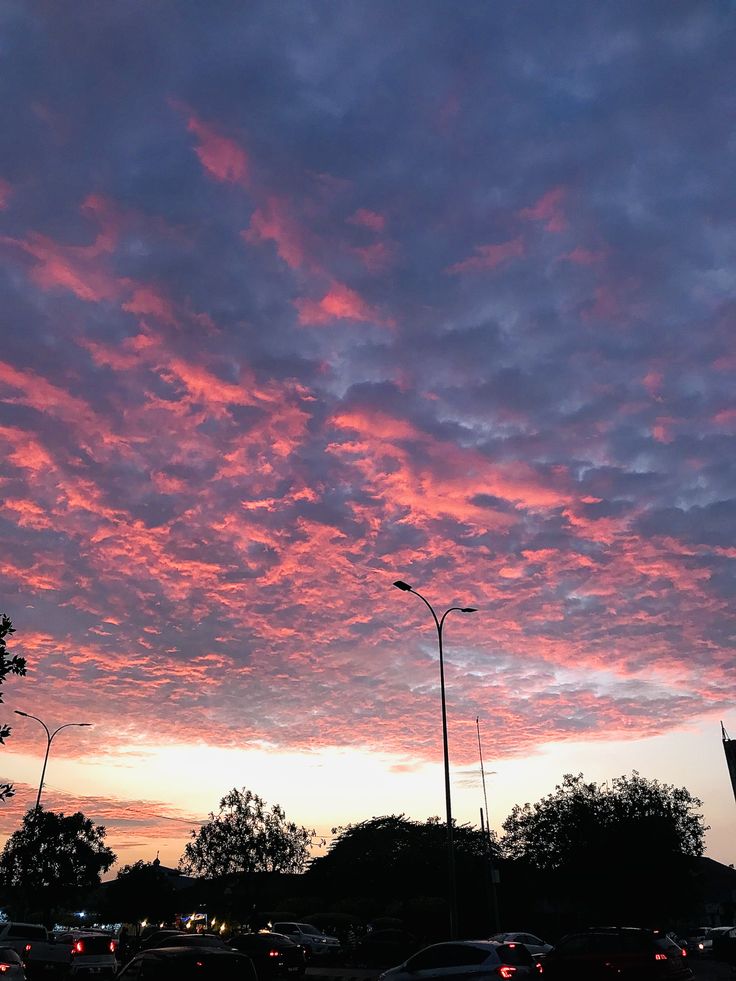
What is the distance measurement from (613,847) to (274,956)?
32.0 metres

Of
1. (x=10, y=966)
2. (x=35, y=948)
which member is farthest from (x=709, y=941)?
(x=10, y=966)

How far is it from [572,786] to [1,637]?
5514cm

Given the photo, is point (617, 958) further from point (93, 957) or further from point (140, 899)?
point (140, 899)

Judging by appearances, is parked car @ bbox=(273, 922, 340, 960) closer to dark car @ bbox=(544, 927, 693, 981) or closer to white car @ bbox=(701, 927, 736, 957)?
white car @ bbox=(701, 927, 736, 957)

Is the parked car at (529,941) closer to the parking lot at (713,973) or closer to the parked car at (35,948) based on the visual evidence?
the parking lot at (713,973)

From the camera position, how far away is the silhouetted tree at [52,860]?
60500mm

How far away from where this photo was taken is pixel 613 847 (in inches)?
2078

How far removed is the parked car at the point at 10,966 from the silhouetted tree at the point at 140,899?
60925mm

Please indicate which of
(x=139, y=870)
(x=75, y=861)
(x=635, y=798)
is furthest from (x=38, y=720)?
(x=635, y=798)

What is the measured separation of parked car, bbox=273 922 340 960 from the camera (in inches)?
1500

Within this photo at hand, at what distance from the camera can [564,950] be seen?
Answer: 1812 centimetres

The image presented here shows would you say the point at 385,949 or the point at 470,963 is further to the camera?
the point at 385,949

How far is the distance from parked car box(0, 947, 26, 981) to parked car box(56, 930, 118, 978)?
10.2m

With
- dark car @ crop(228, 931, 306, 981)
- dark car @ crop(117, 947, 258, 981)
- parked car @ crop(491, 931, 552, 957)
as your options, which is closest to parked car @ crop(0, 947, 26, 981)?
dark car @ crop(117, 947, 258, 981)
